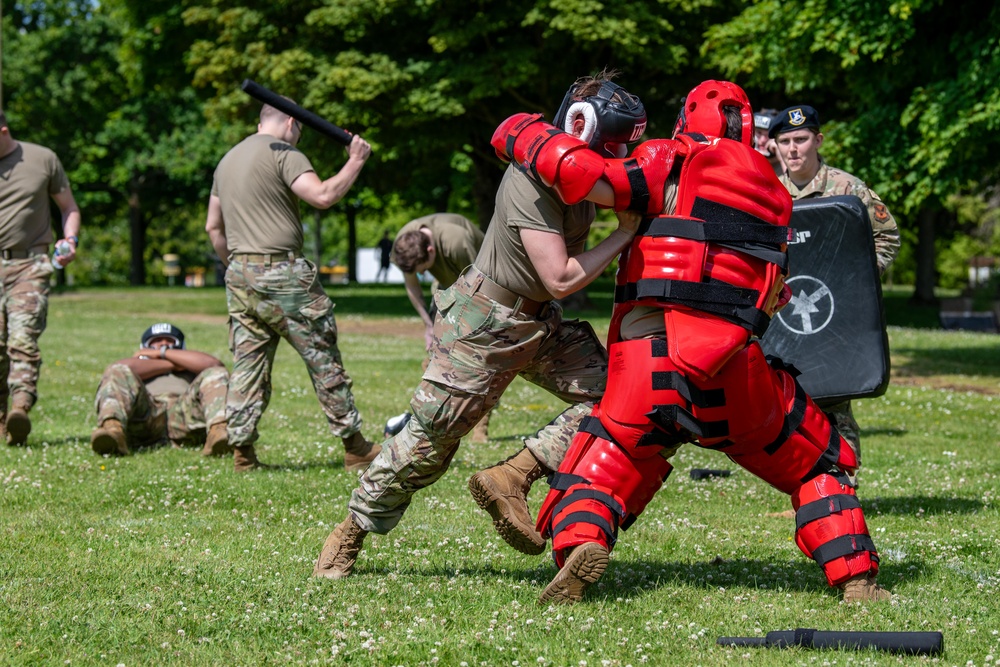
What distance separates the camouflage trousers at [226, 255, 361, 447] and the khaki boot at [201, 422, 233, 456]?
60 cm

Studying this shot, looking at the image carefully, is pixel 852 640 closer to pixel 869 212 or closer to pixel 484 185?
pixel 869 212

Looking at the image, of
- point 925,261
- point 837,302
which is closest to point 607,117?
point 837,302

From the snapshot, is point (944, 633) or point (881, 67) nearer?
point (944, 633)

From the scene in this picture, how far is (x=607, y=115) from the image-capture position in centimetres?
468

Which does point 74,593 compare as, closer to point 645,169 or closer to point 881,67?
point 645,169

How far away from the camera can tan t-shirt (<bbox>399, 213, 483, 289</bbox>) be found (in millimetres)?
8688

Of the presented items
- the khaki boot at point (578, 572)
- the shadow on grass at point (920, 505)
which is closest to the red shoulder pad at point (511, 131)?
the khaki boot at point (578, 572)

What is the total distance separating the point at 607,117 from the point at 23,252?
5.81 meters

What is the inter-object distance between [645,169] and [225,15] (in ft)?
74.2

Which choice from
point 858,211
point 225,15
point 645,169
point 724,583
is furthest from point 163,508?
point 225,15

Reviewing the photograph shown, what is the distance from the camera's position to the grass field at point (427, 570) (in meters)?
4.27

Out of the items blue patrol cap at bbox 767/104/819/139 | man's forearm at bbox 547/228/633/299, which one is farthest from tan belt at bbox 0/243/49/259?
man's forearm at bbox 547/228/633/299

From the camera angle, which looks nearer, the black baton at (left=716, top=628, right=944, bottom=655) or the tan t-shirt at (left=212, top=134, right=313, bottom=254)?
the black baton at (left=716, top=628, right=944, bottom=655)

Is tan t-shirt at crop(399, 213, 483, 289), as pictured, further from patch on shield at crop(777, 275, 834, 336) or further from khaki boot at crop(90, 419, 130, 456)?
patch on shield at crop(777, 275, 834, 336)
